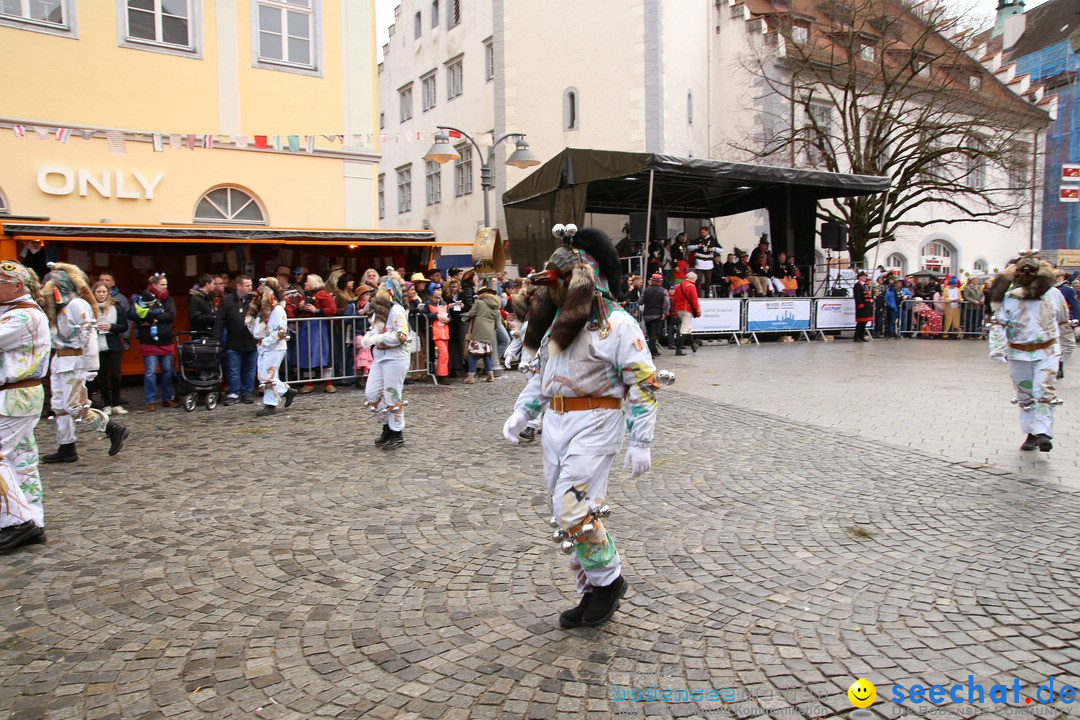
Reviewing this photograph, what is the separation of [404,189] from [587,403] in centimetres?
3819

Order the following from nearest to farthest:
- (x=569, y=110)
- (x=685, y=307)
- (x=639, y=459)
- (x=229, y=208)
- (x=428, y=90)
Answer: (x=639, y=459)
(x=685, y=307)
(x=229, y=208)
(x=569, y=110)
(x=428, y=90)

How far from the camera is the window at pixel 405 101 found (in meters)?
39.0

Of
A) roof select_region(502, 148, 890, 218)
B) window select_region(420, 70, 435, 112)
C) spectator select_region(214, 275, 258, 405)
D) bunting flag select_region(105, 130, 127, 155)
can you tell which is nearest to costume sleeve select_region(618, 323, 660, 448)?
spectator select_region(214, 275, 258, 405)

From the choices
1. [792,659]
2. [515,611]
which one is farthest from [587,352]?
[792,659]

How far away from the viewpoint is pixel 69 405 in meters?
7.39

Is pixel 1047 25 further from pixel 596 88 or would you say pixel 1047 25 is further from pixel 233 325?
pixel 233 325

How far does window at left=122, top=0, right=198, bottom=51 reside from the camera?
1609 centimetres

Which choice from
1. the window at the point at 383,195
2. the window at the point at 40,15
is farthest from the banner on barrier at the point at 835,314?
the window at the point at 383,195

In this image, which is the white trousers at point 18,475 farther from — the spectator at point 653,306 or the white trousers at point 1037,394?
the spectator at point 653,306

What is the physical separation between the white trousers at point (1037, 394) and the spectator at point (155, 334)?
1058 cm

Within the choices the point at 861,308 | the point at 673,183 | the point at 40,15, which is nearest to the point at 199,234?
the point at 40,15

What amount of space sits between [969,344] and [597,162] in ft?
37.6

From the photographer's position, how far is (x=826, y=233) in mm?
21422

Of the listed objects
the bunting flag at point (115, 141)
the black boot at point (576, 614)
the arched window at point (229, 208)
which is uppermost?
the bunting flag at point (115, 141)
